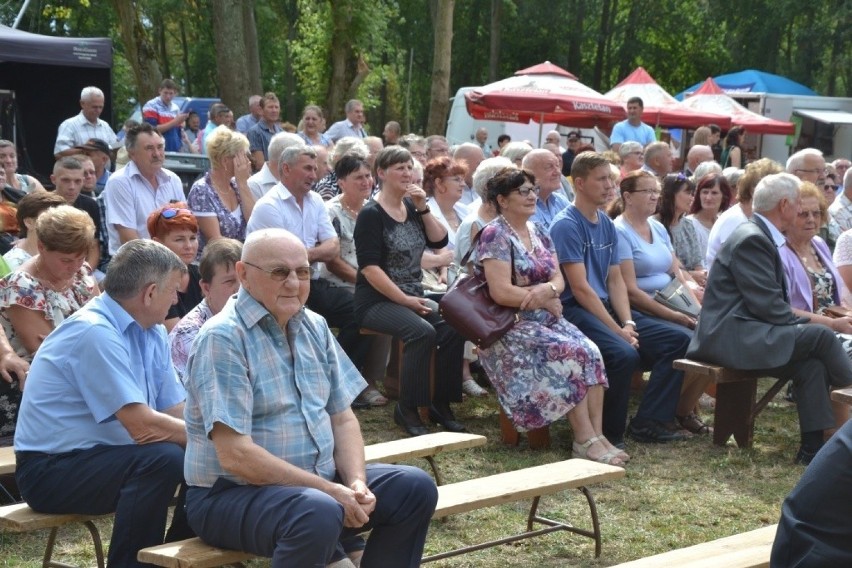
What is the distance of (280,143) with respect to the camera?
8.05m

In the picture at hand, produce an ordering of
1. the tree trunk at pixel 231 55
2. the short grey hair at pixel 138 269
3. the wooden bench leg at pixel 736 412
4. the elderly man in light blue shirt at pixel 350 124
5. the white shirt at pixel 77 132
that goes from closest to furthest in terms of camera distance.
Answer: the short grey hair at pixel 138 269 < the wooden bench leg at pixel 736 412 < the white shirt at pixel 77 132 < the elderly man in light blue shirt at pixel 350 124 < the tree trunk at pixel 231 55

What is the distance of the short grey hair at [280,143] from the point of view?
25.8 feet

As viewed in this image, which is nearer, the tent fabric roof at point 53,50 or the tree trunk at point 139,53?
the tent fabric roof at point 53,50

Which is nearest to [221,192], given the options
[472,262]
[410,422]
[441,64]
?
[472,262]

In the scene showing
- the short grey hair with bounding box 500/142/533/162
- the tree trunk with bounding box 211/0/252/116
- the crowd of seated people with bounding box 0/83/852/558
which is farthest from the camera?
the tree trunk with bounding box 211/0/252/116

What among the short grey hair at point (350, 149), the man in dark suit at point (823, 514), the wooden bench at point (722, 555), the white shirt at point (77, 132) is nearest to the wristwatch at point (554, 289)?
the short grey hair at point (350, 149)

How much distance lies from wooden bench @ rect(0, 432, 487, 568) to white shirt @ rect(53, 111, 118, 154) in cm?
750

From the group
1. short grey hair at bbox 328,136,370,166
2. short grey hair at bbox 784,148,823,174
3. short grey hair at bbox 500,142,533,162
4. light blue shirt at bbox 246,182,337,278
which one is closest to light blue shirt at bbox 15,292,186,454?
light blue shirt at bbox 246,182,337,278

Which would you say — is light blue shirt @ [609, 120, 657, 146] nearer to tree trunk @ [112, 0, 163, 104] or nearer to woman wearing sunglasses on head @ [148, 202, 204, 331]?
tree trunk @ [112, 0, 163, 104]

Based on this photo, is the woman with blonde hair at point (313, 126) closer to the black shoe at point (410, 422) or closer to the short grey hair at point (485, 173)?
the short grey hair at point (485, 173)

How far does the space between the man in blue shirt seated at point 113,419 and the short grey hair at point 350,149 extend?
3.73 metres

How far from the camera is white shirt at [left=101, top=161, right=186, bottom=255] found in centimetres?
731

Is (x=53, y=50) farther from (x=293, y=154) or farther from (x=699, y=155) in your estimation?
(x=699, y=155)

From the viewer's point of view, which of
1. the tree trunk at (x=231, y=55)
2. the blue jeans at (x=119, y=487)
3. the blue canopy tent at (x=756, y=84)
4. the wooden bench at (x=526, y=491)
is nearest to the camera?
the blue jeans at (x=119, y=487)
